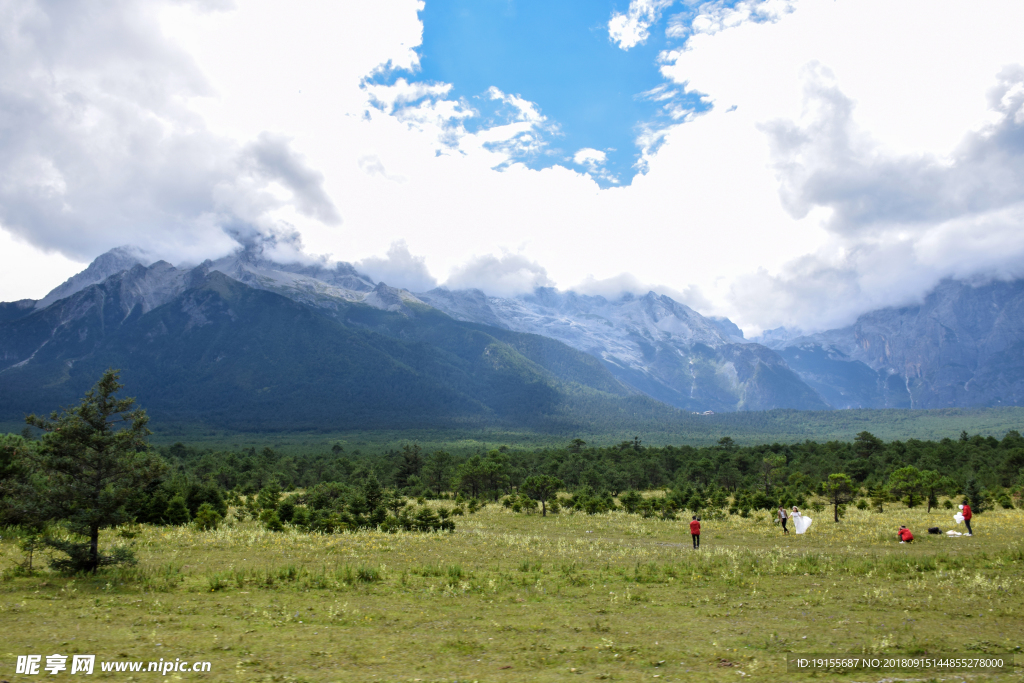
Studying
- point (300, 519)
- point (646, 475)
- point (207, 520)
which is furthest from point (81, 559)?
point (646, 475)

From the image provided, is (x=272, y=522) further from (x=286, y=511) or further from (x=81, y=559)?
(x=81, y=559)

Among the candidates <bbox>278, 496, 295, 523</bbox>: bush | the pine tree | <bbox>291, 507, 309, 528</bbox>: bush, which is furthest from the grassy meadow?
<bbox>278, 496, 295, 523</bbox>: bush

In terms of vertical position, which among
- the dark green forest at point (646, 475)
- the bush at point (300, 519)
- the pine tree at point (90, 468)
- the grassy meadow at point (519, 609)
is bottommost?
the dark green forest at point (646, 475)

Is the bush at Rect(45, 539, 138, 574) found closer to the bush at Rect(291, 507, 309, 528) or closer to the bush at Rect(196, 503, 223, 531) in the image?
the bush at Rect(196, 503, 223, 531)

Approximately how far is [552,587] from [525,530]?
74.9ft

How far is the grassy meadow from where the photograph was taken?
471 inches

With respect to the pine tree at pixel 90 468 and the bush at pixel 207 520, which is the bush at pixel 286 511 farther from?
the pine tree at pixel 90 468

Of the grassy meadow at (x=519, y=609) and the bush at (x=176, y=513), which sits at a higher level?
the grassy meadow at (x=519, y=609)

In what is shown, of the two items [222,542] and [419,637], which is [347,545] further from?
[419,637]

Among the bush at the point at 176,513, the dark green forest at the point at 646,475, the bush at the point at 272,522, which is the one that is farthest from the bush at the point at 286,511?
the bush at the point at 176,513

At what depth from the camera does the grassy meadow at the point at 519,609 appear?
39.2 feet

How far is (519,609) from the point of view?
17.1 metres

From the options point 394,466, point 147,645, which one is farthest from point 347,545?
point 394,466

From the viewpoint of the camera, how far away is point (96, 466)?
2055 centimetres
